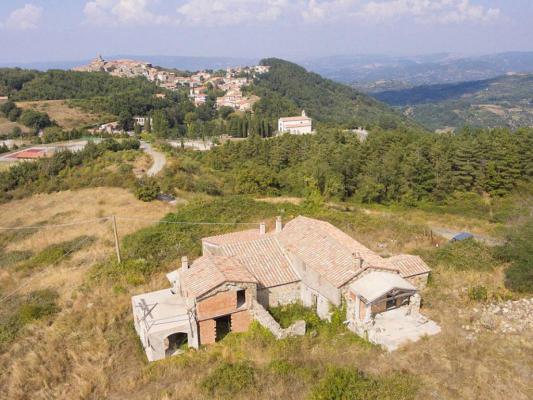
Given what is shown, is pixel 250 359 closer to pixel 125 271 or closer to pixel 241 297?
pixel 241 297

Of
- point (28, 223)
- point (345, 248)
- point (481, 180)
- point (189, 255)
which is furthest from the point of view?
point (481, 180)

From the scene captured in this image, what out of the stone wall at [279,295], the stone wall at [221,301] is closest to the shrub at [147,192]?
the stone wall at [279,295]

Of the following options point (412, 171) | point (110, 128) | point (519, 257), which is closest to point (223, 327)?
point (519, 257)

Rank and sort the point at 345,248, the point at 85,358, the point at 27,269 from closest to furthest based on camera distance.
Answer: the point at 85,358 < the point at 345,248 < the point at 27,269

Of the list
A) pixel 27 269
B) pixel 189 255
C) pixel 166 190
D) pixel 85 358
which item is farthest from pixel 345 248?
pixel 166 190

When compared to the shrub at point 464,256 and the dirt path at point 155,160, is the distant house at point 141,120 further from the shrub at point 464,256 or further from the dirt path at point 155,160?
the shrub at point 464,256

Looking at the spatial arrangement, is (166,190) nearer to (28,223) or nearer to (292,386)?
(28,223)

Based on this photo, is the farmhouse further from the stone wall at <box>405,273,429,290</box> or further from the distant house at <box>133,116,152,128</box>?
the distant house at <box>133,116,152,128</box>

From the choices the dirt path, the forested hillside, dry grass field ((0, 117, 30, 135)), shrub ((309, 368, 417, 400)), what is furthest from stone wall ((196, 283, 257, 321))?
dry grass field ((0, 117, 30, 135))
